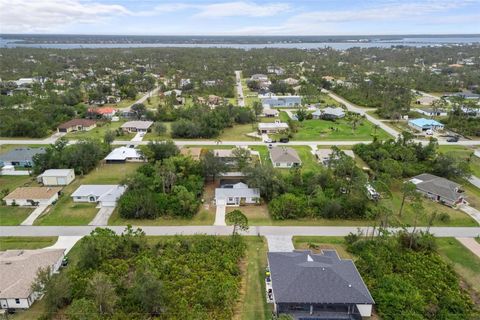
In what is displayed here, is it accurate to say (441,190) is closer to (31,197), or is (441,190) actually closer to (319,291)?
(319,291)

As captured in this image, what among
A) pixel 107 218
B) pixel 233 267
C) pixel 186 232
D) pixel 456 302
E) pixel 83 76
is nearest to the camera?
pixel 456 302

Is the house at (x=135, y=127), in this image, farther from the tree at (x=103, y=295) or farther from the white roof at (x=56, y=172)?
the tree at (x=103, y=295)

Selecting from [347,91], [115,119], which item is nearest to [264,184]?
[115,119]

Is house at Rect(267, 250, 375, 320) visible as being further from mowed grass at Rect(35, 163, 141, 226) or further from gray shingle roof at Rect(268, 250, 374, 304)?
mowed grass at Rect(35, 163, 141, 226)

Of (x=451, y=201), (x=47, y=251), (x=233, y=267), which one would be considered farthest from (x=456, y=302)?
(x=47, y=251)

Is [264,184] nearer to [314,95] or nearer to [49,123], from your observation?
[49,123]

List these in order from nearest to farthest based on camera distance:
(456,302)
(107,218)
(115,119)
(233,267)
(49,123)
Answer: (456,302), (233,267), (107,218), (49,123), (115,119)

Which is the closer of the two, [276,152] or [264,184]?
[264,184]
